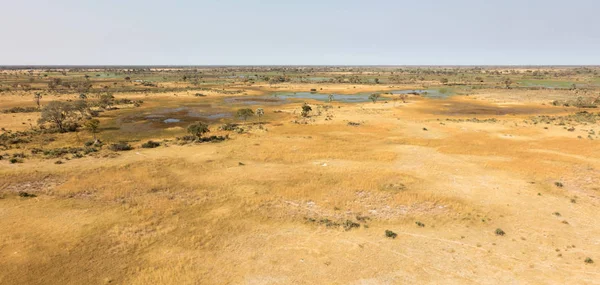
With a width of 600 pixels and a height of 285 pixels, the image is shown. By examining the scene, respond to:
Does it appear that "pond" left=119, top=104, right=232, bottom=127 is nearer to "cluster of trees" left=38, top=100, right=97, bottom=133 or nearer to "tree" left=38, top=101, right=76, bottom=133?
"cluster of trees" left=38, top=100, right=97, bottom=133

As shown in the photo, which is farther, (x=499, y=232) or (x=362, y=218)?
(x=362, y=218)

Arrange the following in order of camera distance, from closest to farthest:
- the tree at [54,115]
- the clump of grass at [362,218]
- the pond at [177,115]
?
1. the clump of grass at [362,218]
2. the tree at [54,115]
3. the pond at [177,115]

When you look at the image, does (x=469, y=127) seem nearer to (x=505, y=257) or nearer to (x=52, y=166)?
(x=505, y=257)

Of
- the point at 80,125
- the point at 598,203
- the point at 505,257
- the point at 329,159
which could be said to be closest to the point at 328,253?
the point at 505,257

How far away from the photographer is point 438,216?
25.5 metres

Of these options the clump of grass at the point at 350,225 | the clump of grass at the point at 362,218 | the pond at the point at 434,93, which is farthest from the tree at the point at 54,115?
the pond at the point at 434,93

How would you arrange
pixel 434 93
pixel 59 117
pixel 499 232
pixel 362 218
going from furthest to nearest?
pixel 434 93
pixel 59 117
pixel 362 218
pixel 499 232

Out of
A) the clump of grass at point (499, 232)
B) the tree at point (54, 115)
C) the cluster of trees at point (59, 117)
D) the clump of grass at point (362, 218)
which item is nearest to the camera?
the clump of grass at point (499, 232)

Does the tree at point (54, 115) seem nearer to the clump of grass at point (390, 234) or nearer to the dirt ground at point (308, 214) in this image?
the dirt ground at point (308, 214)

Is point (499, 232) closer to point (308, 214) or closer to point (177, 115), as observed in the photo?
point (308, 214)

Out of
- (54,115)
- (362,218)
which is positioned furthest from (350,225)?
(54,115)

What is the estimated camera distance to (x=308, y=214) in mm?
→ 25938

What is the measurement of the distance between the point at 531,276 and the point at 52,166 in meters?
43.7

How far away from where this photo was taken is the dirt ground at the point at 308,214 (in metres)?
19.0
